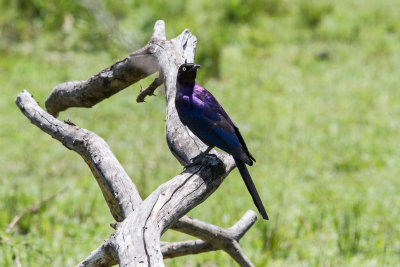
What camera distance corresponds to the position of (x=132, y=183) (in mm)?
2375

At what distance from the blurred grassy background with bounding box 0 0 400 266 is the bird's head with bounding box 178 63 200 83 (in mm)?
267

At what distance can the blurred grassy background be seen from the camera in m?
4.90

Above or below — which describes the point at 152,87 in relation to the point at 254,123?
below

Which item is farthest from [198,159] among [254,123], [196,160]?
[254,123]

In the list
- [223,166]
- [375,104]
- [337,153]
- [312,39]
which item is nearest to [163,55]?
[223,166]

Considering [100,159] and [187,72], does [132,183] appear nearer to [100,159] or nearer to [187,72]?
[100,159]

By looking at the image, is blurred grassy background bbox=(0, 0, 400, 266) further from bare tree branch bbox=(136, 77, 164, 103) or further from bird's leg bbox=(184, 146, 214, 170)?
bird's leg bbox=(184, 146, 214, 170)

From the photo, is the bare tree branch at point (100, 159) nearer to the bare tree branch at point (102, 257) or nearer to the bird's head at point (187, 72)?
the bare tree branch at point (102, 257)

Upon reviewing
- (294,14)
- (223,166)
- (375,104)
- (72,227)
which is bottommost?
(223,166)

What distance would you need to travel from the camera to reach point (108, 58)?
387 inches

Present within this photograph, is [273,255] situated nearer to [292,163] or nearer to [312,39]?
[292,163]

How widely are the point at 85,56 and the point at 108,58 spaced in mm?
450

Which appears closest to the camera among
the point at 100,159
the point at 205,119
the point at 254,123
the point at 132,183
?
the point at 132,183

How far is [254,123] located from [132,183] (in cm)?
540
